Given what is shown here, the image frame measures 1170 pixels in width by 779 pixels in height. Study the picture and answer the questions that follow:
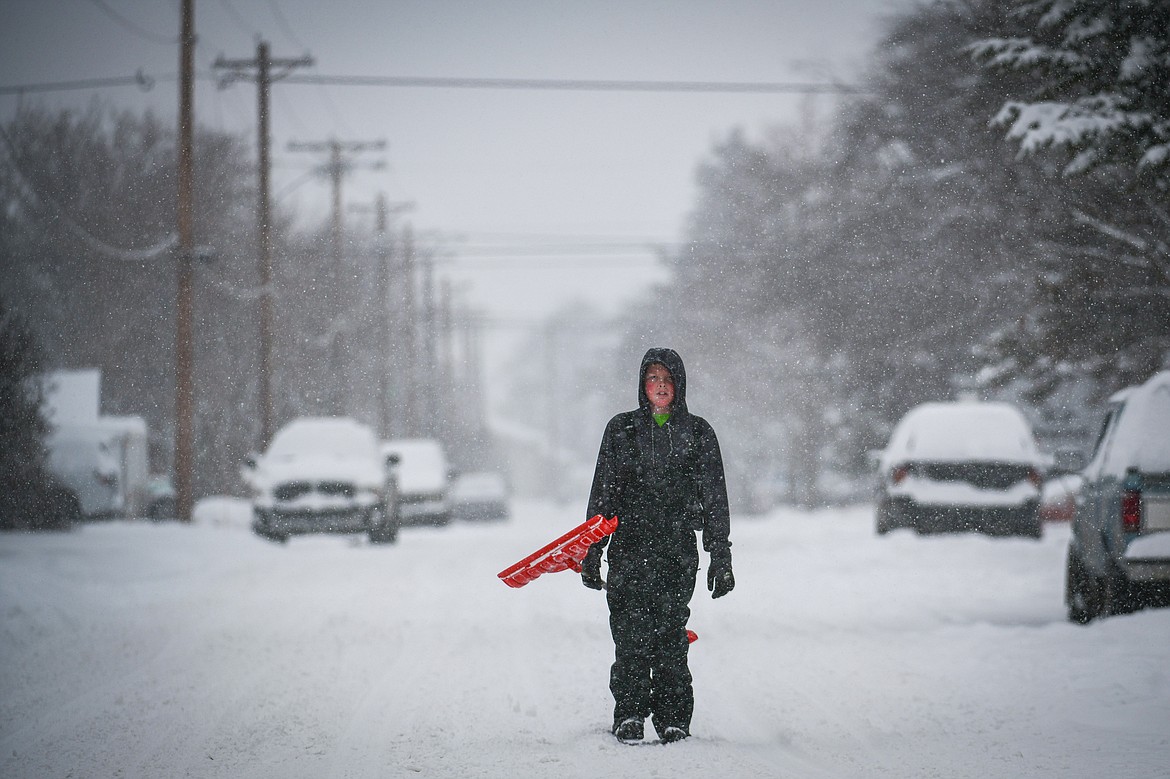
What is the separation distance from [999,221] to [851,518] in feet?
20.8

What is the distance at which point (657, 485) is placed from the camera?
5.72 metres

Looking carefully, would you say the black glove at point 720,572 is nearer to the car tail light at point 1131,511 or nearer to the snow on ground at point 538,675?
the snow on ground at point 538,675

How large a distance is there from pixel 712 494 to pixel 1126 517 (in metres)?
4.65

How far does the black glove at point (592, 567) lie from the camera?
563 cm

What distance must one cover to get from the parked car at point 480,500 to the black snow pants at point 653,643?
3757cm

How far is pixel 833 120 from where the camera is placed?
29594mm

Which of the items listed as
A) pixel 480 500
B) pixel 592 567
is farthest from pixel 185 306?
pixel 480 500

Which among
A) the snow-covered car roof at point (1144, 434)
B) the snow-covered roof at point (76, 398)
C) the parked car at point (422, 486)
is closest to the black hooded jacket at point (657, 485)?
the snow-covered car roof at point (1144, 434)

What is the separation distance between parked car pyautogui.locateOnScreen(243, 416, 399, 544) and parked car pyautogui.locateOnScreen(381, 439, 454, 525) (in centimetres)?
857

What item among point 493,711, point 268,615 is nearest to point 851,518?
point 268,615

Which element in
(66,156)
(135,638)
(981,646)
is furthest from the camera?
(66,156)

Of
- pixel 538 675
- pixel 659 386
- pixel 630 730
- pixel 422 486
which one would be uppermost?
pixel 659 386

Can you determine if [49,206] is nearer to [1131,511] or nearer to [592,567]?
[1131,511]

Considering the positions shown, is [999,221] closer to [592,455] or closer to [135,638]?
[135,638]
